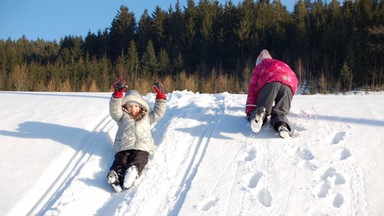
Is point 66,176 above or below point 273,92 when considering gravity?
below

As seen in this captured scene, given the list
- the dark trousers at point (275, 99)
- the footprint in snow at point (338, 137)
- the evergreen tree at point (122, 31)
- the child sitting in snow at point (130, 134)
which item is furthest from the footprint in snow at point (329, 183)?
the evergreen tree at point (122, 31)

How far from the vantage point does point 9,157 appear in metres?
4.17

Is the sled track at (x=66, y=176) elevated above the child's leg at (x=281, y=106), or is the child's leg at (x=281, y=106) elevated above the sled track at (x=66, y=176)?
the child's leg at (x=281, y=106)

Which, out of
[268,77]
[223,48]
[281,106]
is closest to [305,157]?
[281,106]

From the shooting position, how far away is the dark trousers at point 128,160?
3.64 metres

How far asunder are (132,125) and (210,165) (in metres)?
1.16

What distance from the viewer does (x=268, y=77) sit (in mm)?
4406

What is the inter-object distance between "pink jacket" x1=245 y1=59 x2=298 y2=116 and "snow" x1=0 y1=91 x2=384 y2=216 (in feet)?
1.20

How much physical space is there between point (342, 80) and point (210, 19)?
15.4m

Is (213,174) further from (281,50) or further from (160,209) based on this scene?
(281,50)

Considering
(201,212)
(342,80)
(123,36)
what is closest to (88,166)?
(201,212)

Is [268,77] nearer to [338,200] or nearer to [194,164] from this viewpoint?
[194,164]

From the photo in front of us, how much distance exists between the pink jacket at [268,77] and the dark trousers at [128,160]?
161 cm

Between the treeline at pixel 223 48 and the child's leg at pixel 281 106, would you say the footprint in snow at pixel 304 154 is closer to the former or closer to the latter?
the child's leg at pixel 281 106
